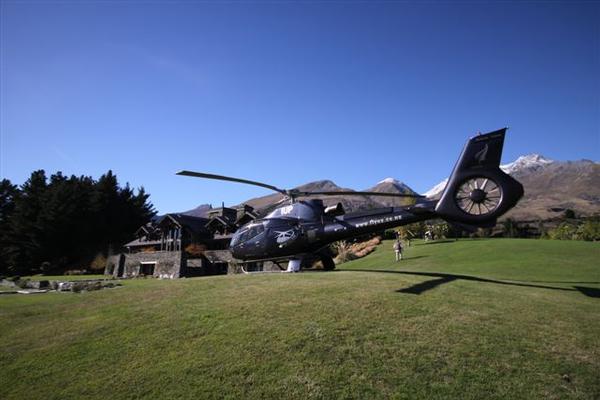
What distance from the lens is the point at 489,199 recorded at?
1158 centimetres

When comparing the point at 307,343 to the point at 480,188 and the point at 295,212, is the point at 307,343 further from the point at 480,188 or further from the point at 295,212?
the point at 295,212

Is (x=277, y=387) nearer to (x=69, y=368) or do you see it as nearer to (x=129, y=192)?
(x=69, y=368)

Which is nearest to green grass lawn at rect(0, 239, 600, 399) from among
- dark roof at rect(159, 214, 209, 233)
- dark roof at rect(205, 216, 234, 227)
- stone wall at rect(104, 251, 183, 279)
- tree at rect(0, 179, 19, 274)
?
stone wall at rect(104, 251, 183, 279)

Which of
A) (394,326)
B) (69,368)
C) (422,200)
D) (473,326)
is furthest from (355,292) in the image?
(69,368)

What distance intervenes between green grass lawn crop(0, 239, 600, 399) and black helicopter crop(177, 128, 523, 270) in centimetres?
269

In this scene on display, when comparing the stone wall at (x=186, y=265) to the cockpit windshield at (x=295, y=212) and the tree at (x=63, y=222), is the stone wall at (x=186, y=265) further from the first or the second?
the tree at (x=63, y=222)

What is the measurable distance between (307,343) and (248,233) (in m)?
10.4

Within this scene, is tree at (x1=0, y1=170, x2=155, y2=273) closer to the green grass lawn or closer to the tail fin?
the green grass lawn

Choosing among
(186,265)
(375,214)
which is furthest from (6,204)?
(375,214)

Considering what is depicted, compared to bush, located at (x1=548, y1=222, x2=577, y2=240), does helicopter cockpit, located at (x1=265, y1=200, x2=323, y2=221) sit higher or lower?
higher

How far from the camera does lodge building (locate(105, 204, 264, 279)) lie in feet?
125

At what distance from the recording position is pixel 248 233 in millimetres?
17594

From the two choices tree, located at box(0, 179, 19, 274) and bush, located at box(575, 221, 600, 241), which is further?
tree, located at box(0, 179, 19, 274)

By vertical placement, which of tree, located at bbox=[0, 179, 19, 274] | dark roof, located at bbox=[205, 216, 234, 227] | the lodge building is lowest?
the lodge building
